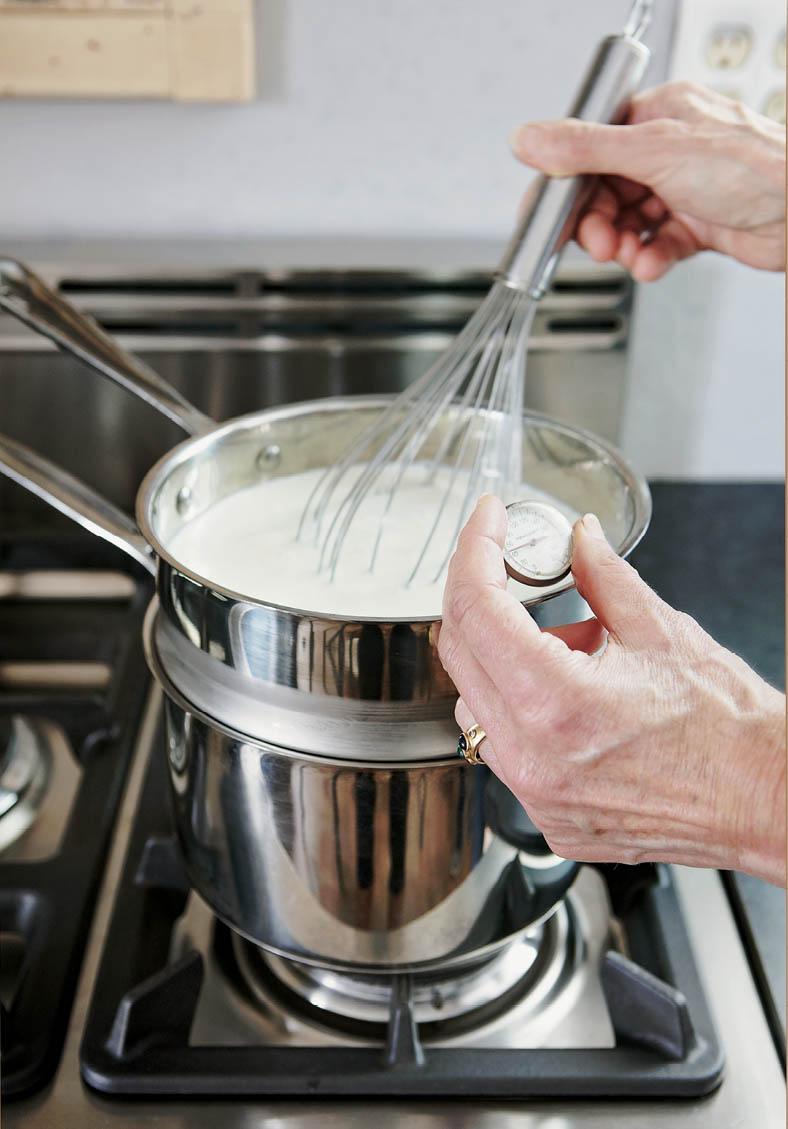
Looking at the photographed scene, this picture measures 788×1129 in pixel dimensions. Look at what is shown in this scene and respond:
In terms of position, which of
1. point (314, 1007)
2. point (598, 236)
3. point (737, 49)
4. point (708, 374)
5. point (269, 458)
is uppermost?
point (737, 49)

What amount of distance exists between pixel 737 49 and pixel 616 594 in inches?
32.7

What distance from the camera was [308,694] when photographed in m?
0.45

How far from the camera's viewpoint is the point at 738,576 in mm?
965

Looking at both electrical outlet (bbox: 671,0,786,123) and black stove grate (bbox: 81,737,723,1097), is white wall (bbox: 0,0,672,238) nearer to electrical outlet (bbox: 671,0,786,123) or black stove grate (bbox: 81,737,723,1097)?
electrical outlet (bbox: 671,0,786,123)

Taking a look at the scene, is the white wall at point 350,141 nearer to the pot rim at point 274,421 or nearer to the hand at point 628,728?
the pot rim at point 274,421

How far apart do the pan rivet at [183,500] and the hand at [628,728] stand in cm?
23

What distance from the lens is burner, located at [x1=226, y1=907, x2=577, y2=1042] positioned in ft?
1.85

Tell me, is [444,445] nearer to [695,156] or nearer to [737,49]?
[695,156]

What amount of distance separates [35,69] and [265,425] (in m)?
0.57

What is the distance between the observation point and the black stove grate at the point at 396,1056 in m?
0.51

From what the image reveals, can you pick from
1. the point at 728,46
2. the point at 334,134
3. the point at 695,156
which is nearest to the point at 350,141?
the point at 334,134

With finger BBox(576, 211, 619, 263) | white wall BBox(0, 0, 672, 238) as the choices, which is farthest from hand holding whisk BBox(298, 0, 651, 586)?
white wall BBox(0, 0, 672, 238)

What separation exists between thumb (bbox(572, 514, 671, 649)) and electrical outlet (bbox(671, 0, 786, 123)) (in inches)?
30.8

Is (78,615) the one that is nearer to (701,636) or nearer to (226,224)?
(226,224)
